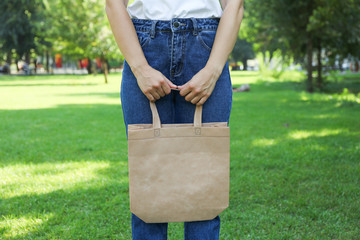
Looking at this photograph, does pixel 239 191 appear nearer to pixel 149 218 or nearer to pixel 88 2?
pixel 149 218

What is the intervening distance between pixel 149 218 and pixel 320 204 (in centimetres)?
235

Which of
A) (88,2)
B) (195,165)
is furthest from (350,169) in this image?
(88,2)

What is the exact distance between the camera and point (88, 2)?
70.5 ft

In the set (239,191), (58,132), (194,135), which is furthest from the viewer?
(58,132)

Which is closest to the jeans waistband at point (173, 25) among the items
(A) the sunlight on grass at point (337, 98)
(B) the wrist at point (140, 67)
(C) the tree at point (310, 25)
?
(B) the wrist at point (140, 67)

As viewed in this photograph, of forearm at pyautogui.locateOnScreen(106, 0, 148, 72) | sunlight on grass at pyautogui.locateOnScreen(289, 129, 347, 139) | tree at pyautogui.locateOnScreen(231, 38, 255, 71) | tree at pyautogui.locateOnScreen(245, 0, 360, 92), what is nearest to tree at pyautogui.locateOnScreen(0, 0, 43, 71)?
tree at pyautogui.locateOnScreen(245, 0, 360, 92)

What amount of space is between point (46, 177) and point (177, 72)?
125 inches

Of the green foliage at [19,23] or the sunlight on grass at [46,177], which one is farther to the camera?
the green foliage at [19,23]

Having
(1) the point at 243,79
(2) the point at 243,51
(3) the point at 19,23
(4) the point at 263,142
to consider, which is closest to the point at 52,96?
(4) the point at 263,142

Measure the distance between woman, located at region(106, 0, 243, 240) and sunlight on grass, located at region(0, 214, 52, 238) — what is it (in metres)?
1.85

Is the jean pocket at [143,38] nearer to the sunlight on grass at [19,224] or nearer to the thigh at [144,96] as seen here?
the thigh at [144,96]

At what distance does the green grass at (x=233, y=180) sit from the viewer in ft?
9.90

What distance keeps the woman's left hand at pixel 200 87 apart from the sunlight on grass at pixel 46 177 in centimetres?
276

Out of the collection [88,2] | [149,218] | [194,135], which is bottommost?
[149,218]
